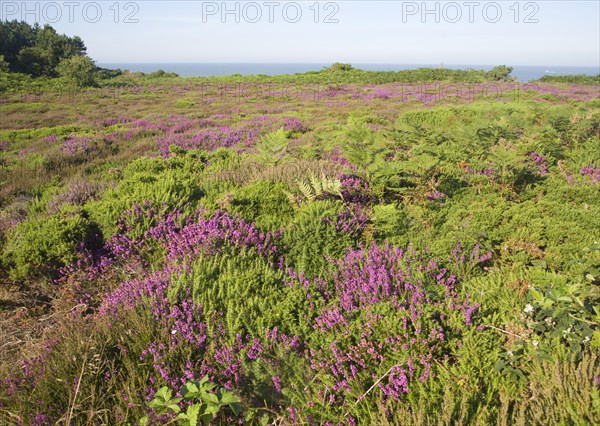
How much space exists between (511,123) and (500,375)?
7.55m

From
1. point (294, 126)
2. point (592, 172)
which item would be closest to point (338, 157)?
point (592, 172)

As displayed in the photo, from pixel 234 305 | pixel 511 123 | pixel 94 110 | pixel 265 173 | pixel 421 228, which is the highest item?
pixel 94 110

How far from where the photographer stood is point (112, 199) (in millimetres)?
5000

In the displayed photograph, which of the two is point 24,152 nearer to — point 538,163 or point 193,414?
point 193,414

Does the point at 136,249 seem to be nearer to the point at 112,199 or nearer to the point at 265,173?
the point at 112,199

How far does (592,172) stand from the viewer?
5426 millimetres

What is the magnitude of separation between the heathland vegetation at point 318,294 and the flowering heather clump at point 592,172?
5 cm

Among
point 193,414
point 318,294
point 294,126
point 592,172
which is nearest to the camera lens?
point 193,414

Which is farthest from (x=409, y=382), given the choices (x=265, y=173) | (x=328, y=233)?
(x=265, y=173)

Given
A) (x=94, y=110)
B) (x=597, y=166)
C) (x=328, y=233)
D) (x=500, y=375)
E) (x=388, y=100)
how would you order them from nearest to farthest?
(x=500, y=375) → (x=328, y=233) → (x=597, y=166) → (x=388, y=100) → (x=94, y=110)

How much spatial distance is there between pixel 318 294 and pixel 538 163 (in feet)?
16.1

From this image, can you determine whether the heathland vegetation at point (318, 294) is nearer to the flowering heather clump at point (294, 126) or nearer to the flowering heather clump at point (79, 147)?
the flowering heather clump at point (79, 147)

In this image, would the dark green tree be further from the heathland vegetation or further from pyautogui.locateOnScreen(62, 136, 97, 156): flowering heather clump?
the heathland vegetation

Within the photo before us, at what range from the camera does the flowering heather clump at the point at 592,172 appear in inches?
201
